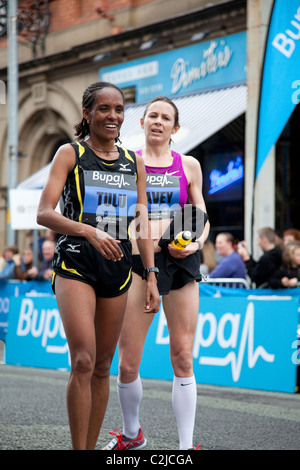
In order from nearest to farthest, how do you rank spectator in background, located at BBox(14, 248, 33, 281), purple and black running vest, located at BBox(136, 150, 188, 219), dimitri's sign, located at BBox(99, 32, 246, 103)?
purple and black running vest, located at BBox(136, 150, 188, 219) → spectator in background, located at BBox(14, 248, 33, 281) → dimitri's sign, located at BBox(99, 32, 246, 103)

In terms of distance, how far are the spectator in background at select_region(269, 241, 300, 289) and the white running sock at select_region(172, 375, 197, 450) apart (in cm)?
498

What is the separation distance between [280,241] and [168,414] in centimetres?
413

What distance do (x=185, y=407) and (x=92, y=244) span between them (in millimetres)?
1328

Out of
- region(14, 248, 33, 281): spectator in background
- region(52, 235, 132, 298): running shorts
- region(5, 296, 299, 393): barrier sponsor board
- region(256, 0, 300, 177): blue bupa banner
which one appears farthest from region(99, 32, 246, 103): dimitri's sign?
region(52, 235, 132, 298): running shorts

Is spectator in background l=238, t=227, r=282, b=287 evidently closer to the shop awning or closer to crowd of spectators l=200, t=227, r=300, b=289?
crowd of spectators l=200, t=227, r=300, b=289

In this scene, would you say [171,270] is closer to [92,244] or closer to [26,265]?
[92,244]

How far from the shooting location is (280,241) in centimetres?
1055

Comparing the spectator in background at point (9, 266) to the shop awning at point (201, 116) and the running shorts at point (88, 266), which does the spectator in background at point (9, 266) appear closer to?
the shop awning at point (201, 116)

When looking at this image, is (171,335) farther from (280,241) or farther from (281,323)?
(280,241)

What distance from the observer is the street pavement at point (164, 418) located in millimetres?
5590

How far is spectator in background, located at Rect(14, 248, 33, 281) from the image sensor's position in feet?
45.8

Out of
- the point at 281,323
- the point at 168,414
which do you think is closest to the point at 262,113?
the point at 281,323

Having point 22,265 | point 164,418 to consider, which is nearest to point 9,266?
point 22,265

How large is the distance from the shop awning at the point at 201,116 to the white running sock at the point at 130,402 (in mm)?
8557
